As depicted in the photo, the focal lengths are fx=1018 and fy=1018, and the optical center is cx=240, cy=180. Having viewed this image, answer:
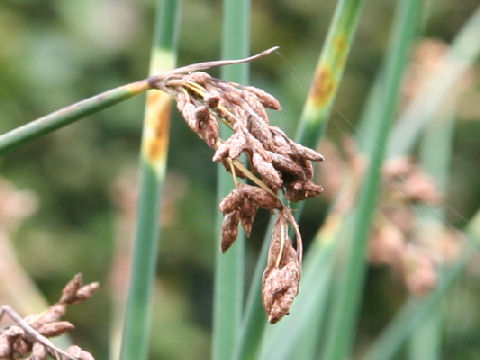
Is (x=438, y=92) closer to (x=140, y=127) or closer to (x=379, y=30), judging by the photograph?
(x=140, y=127)

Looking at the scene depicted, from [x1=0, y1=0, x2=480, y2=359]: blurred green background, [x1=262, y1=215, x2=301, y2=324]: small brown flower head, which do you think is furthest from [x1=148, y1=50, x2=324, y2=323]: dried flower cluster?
[x1=0, y1=0, x2=480, y2=359]: blurred green background

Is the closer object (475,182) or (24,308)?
(24,308)

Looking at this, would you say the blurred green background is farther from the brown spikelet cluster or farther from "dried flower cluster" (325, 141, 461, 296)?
the brown spikelet cluster

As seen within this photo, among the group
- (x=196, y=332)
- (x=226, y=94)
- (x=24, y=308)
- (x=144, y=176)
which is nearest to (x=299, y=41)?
(x=196, y=332)

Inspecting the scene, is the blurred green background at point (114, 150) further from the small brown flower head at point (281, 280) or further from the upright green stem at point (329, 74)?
the small brown flower head at point (281, 280)

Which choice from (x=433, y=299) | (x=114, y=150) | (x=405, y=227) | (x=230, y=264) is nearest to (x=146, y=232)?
(x=230, y=264)

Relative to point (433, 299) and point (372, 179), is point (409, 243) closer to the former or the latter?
point (433, 299)
